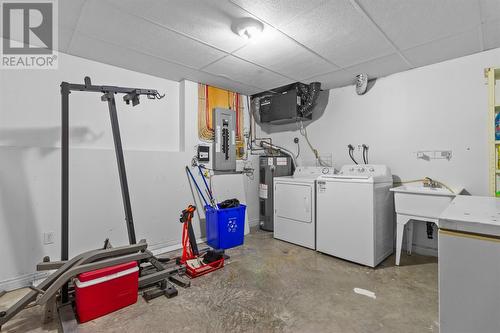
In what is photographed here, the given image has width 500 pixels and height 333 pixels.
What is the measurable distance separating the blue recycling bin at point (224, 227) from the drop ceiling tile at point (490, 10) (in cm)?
297

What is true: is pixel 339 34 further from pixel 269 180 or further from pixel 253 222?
pixel 253 222

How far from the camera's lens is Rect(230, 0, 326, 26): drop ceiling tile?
1.64 metres

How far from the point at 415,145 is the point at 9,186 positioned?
14.1 ft

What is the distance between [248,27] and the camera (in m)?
1.91

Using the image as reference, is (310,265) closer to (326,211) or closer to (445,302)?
(326,211)

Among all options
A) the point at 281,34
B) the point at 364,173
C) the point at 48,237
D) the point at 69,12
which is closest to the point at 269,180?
the point at 364,173

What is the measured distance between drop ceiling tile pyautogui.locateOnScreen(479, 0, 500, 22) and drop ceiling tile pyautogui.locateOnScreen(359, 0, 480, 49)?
32mm

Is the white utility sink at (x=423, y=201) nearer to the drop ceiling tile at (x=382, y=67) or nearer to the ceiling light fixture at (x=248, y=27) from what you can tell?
the drop ceiling tile at (x=382, y=67)

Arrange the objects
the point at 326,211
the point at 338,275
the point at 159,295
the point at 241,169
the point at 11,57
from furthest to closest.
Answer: the point at 241,169 < the point at 326,211 < the point at 338,275 < the point at 11,57 < the point at 159,295

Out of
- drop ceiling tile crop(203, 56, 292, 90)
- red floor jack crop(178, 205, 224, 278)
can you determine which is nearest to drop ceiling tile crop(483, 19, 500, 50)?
drop ceiling tile crop(203, 56, 292, 90)

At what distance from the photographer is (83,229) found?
7.94 feet

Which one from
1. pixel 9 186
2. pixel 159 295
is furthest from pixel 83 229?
pixel 159 295

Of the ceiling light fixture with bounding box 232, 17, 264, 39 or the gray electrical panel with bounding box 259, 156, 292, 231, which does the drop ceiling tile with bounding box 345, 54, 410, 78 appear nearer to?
the ceiling light fixture with bounding box 232, 17, 264, 39

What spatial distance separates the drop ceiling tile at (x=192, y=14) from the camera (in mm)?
1679
